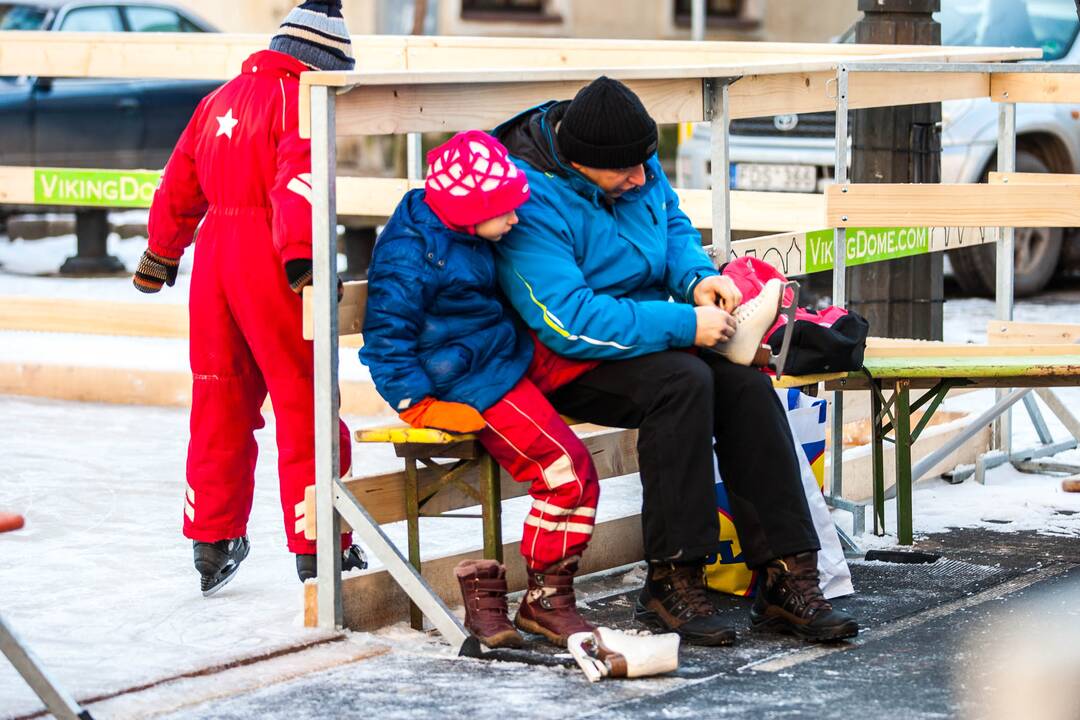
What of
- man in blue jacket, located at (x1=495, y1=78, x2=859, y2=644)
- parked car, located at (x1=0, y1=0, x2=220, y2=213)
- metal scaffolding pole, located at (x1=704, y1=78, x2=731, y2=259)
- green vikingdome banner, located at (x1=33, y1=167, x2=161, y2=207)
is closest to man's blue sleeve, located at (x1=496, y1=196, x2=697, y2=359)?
man in blue jacket, located at (x1=495, y1=78, x2=859, y2=644)

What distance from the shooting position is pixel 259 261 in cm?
490

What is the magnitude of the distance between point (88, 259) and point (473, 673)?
927cm

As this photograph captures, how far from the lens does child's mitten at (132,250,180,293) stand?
5238mm

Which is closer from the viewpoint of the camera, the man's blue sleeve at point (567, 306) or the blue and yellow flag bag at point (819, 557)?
the man's blue sleeve at point (567, 306)

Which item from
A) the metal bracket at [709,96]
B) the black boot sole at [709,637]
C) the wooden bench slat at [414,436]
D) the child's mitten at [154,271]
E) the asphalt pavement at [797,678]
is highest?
the metal bracket at [709,96]

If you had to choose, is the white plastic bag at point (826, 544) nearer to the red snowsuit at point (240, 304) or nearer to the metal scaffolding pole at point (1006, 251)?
the red snowsuit at point (240, 304)

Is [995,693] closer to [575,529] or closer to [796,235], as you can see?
[575,529]

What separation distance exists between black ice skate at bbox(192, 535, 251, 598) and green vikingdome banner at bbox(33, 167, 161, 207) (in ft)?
10.8

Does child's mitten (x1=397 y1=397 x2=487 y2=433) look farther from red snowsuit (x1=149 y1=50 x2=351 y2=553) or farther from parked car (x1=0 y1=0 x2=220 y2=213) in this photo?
parked car (x1=0 y1=0 x2=220 y2=213)

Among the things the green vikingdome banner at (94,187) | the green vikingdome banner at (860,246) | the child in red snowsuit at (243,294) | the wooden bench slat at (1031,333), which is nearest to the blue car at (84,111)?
the green vikingdome banner at (94,187)

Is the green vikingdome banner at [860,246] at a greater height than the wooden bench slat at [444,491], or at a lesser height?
greater

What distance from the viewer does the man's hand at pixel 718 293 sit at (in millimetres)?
4836

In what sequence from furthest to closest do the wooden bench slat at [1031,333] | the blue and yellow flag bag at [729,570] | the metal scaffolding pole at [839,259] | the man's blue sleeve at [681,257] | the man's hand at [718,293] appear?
the wooden bench slat at [1031,333] < the metal scaffolding pole at [839,259] < the blue and yellow flag bag at [729,570] < the man's blue sleeve at [681,257] < the man's hand at [718,293]

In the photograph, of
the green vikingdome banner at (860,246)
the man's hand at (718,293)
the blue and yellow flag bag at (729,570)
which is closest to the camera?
the man's hand at (718,293)
